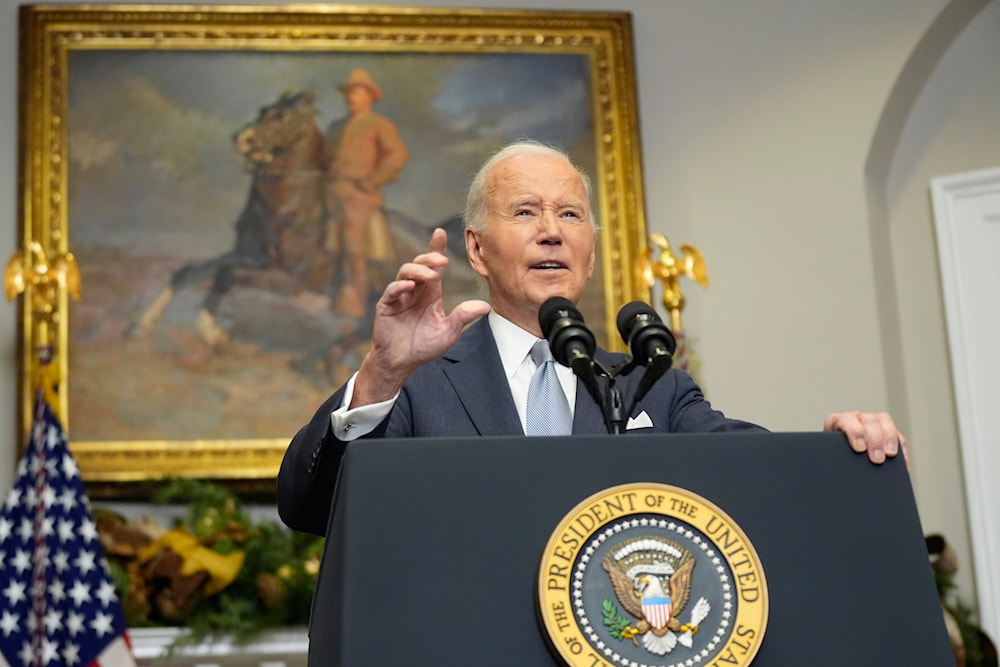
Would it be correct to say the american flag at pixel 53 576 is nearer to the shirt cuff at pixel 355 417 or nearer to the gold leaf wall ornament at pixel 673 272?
the gold leaf wall ornament at pixel 673 272

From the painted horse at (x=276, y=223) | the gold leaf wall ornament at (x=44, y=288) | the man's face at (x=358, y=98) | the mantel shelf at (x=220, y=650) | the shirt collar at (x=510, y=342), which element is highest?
the man's face at (x=358, y=98)

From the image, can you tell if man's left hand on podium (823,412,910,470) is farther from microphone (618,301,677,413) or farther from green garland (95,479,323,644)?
green garland (95,479,323,644)

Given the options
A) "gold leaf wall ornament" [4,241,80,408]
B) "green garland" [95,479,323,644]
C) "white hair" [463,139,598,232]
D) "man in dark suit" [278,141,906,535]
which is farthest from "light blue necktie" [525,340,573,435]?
"gold leaf wall ornament" [4,241,80,408]

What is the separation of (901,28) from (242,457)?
151 inches

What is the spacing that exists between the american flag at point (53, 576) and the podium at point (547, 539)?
342cm

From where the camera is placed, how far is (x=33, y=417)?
5.76 m

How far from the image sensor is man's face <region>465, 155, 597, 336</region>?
9.62ft

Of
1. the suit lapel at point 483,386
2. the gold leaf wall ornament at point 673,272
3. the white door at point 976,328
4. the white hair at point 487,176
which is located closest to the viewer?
the suit lapel at point 483,386

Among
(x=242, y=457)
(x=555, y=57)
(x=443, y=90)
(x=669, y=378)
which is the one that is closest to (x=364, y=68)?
(x=443, y=90)

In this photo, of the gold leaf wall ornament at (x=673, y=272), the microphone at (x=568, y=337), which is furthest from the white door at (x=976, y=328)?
the microphone at (x=568, y=337)

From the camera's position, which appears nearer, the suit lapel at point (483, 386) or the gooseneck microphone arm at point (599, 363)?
the gooseneck microphone arm at point (599, 363)

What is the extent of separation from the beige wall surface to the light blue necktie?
155 inches

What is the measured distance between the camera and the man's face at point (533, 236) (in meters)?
2.93

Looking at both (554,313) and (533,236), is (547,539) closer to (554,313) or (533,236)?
(554,313)
